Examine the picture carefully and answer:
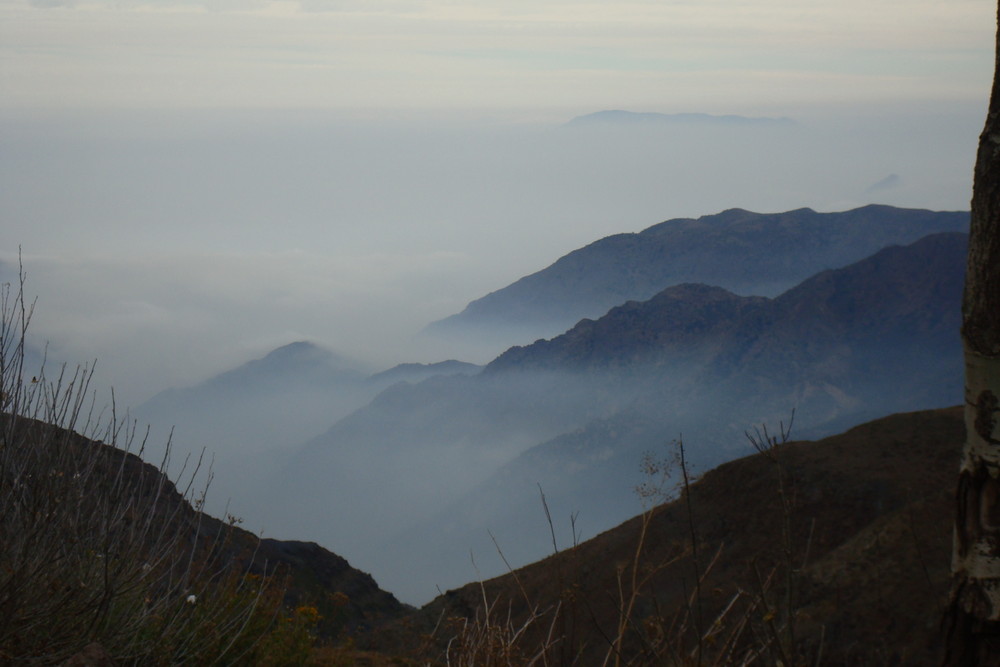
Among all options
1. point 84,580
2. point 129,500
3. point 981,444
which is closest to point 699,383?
point 129,500

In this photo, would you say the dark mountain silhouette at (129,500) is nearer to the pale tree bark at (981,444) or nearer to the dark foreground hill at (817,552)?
the dark foreground hill at (817,552)

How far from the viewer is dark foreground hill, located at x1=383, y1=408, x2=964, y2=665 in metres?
12.6

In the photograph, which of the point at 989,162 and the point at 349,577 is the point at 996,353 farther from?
the point at 349,577

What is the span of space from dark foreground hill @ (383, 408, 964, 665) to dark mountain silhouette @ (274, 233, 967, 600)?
306ft

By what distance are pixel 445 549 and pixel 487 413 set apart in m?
51.2

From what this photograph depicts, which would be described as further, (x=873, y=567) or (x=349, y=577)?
(x=349, y=577)

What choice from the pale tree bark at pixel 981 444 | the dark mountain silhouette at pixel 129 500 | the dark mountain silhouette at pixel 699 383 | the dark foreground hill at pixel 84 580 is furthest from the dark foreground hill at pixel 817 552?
the dark mountain silhouette at pixel 699 383

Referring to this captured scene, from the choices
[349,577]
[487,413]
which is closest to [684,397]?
[487,413]

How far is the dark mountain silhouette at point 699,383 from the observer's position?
126 m

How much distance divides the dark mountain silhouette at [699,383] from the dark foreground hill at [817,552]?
306 ft

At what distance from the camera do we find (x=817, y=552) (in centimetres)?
1786

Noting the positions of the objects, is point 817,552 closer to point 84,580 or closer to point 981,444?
point 981,444

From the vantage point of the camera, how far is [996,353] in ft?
10.5

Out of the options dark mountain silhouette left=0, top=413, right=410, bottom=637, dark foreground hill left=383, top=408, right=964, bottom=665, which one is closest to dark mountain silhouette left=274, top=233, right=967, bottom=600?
dark foreground hill left=383, top=408, right=964, bottom=665
